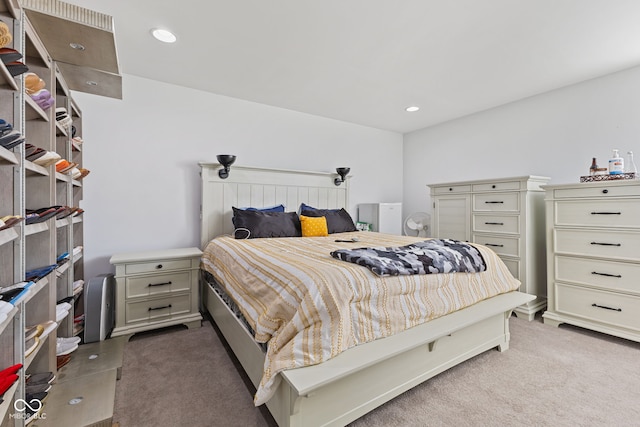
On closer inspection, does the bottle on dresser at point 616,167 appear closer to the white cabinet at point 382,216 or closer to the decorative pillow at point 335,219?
the white cabinet at point 382,216

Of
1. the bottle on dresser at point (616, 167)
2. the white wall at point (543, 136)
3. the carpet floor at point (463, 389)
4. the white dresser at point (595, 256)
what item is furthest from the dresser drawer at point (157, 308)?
the bottle on dresser at point (616, 167)

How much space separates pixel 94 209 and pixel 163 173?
66 centimetres

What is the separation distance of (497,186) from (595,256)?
976 millimetres

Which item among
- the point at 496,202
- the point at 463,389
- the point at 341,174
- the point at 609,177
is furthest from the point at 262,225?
the point at 609,177

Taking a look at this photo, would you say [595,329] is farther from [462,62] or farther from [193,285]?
[193,285]

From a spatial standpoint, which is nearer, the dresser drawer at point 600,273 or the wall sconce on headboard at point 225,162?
the dresser drawer at point 600,273

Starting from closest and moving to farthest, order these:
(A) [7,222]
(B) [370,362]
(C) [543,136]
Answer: (A) [7,222]
(B) [370,362]
(C) [543,136]

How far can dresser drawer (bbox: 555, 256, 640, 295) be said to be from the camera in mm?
2182

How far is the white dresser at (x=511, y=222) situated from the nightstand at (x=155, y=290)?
283cm

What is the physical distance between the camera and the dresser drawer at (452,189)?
3221mm

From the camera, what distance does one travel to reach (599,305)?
2.32 meters

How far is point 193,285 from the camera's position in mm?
2541

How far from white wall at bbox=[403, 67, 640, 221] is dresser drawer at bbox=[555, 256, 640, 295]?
996 mm

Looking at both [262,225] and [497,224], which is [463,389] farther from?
[262,225]
